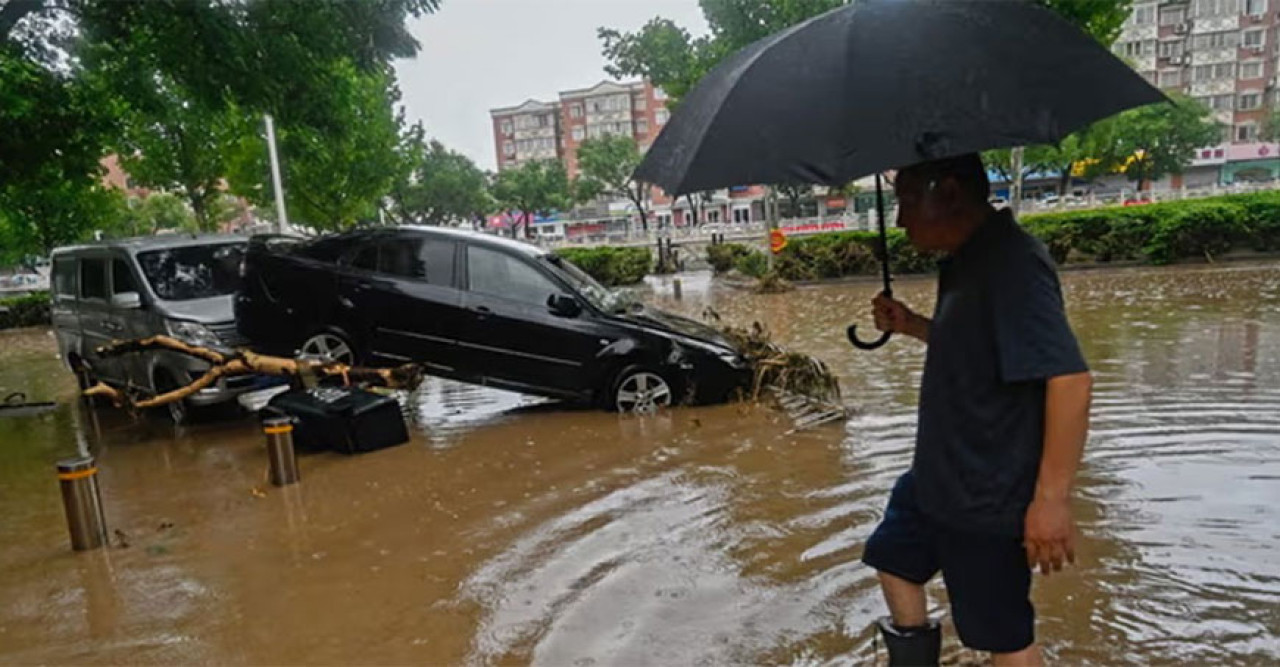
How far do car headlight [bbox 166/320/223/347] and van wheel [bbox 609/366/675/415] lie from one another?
387cm

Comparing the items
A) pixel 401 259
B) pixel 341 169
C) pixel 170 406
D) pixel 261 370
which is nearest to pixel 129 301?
pixel 170 406

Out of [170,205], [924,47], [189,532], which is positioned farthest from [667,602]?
[170,205]

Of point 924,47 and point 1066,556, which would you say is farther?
point 924,47

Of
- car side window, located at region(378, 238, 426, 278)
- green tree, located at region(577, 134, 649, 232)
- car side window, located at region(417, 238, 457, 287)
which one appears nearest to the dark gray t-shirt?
car side window, located at region(417, 238, 457, 287)

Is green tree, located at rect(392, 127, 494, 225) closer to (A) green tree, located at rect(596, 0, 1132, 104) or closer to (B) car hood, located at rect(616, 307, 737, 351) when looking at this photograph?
(A) green tree, located at rect(596, 0, 1132, 104)

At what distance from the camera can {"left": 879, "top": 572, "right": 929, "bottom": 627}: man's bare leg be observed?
2.30 m

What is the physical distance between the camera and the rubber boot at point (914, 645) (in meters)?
2.29

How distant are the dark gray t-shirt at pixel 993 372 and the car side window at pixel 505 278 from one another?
5.17 m

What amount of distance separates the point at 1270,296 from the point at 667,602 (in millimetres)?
11859

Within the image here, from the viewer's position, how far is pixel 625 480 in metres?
5.22

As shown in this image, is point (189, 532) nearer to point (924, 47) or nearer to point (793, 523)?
point (793, 523)

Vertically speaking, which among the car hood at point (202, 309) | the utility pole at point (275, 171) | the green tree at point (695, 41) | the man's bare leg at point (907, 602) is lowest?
the man's bare leg at point (907, 602)

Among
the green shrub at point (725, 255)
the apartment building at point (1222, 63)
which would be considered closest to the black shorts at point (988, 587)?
the green shrub at point (725, 255)

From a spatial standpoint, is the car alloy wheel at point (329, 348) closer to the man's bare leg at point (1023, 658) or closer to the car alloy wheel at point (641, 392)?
the car alloy wheel at point (641, 392)
